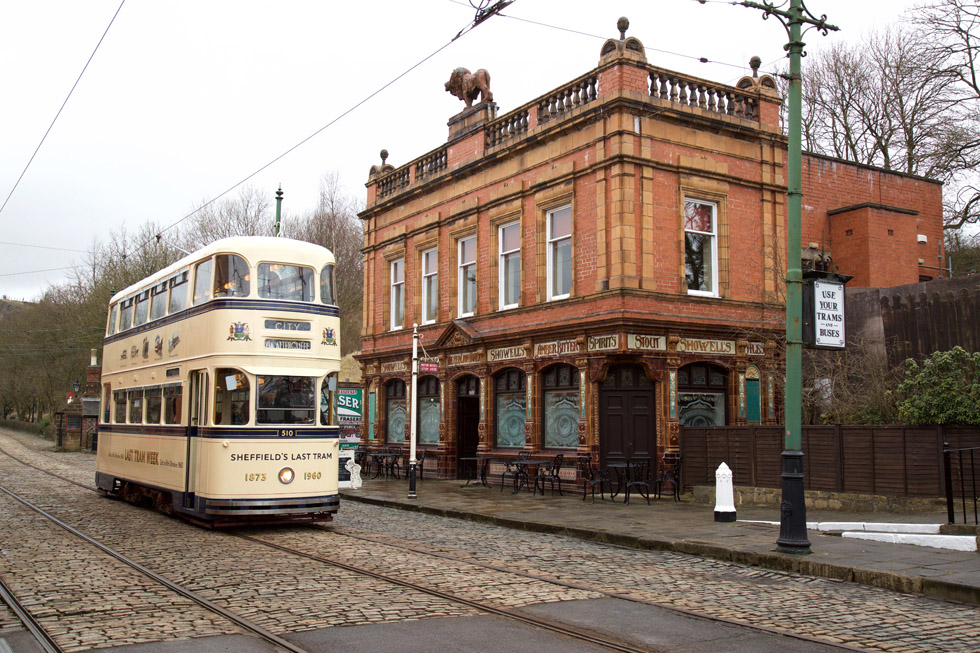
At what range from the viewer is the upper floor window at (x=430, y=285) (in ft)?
90.1

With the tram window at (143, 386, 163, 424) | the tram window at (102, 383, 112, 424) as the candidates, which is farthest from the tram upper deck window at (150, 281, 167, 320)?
the tram window at (102, 383, 112, 424)

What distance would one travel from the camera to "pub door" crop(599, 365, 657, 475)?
20.3 meters

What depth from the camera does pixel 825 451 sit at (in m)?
15.9

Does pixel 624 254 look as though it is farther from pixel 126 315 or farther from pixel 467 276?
pixel 126 315

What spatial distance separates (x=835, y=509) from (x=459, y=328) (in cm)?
1199

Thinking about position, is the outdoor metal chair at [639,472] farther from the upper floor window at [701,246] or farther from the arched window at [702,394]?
the upper floor window at [701,246]

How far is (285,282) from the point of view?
48.0 feet

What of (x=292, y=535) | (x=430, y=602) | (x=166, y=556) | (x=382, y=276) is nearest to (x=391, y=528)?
(x=292, y=535)

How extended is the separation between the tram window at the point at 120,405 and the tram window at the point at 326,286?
699 cm

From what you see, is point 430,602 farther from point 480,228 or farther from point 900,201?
point 900,201

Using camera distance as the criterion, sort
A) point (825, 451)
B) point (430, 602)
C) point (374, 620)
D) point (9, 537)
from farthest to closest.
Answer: point (825, 451)
point (9, 537)
point (430, 602)
point (374, 620)

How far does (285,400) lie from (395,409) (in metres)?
15.1

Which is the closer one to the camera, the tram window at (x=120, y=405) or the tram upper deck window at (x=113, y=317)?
the tram window at (x=120, y=405)

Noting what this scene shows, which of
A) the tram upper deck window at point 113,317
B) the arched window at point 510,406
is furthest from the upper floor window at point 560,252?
→ the tram upper deck window at point 113,317
